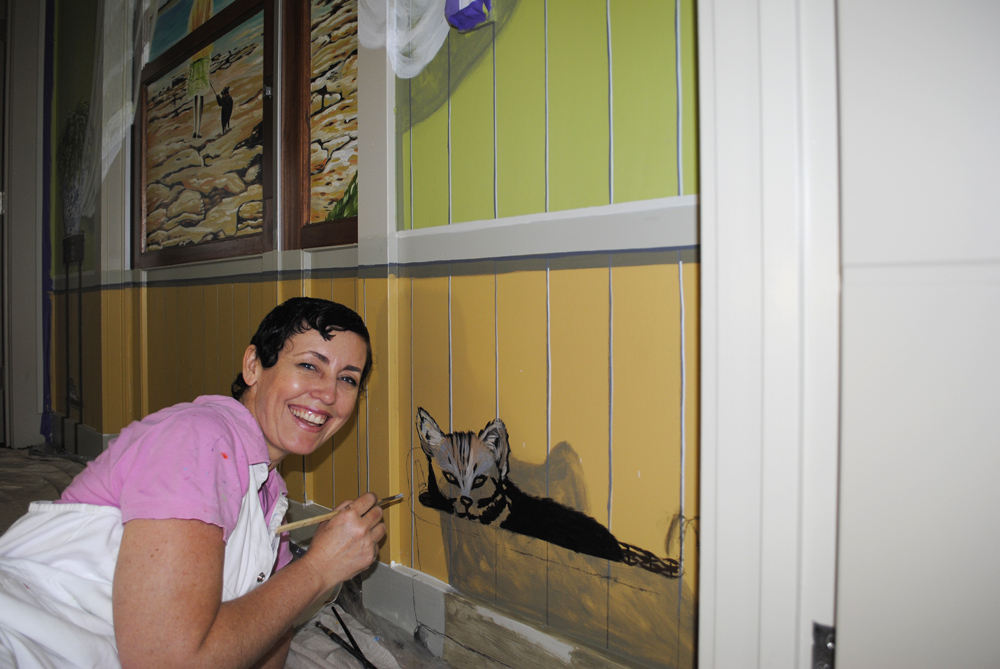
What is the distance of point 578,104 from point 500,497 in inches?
38.1

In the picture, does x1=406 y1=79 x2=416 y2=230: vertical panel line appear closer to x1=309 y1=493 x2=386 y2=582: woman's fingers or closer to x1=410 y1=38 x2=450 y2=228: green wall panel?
x1=410 y1=38 x2=450 y2=228: green wall panel

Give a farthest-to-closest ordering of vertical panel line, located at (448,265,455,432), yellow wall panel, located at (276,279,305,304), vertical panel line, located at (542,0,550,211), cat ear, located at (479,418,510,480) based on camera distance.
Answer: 1. yellow wall panel, located at (276,279,305,304)
2. vertical panel line, located at (448,265,455,432)
3. cat ear, located at (479,418,510,480)
4. vertical panel line, located at (542,0,550,211)

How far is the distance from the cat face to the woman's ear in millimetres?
520

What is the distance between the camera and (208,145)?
95.6 inches

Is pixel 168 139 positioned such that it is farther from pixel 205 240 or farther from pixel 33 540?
pixel 33 540

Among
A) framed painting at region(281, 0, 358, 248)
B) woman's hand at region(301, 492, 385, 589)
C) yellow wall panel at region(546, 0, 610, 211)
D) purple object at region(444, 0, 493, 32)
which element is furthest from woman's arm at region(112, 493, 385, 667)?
purple object at region(444, 0, 493, 32)

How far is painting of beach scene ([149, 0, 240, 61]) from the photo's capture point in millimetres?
2520

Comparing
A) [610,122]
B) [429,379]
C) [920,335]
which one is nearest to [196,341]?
[429,379]

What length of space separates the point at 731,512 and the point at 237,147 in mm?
2370

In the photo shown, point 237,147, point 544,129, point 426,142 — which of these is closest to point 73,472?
point 237,147

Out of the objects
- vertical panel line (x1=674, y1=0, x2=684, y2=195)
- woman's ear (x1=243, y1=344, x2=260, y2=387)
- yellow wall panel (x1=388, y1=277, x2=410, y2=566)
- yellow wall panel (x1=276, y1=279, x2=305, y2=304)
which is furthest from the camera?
yellow wall panel (x1=276, y1=279, x2=305, y2=304)

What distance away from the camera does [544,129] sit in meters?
1.26

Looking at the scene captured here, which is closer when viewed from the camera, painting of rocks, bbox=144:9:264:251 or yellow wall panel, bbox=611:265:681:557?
yellow wall panel, bbox=611:265:681:557

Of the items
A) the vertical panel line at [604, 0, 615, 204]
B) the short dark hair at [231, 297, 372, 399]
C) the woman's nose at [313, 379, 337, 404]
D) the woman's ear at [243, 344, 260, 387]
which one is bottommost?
the woman's nose at [313, 379, 337, 404]
